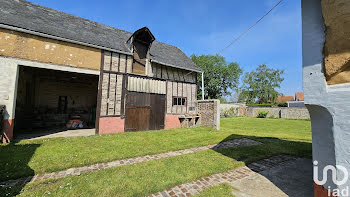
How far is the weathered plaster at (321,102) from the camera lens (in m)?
2.01

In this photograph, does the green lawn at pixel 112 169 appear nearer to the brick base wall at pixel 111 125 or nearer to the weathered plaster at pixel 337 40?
the brick base wall at pixel 111 125

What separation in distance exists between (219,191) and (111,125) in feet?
25.3

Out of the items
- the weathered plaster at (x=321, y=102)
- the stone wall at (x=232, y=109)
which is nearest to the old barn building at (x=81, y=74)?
the weathered plaster at (x=321, y=102)

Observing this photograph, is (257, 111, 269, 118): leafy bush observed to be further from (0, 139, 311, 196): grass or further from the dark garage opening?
the dark garage opening

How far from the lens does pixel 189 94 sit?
12.6m

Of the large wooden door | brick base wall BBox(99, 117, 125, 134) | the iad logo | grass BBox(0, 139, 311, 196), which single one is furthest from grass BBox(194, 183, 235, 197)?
the large wooden door

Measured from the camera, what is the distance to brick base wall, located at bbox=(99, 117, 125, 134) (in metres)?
8.59

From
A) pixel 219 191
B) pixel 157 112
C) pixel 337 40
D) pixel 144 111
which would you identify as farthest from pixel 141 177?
pixel 157 112

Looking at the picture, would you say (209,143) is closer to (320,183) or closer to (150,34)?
(320,183)

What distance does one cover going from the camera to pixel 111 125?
8867mm

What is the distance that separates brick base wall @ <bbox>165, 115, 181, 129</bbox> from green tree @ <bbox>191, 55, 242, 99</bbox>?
20288mm

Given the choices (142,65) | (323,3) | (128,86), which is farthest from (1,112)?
(323,3)

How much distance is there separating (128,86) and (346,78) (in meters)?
9.34

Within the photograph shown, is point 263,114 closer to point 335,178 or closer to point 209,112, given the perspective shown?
point 209,112
